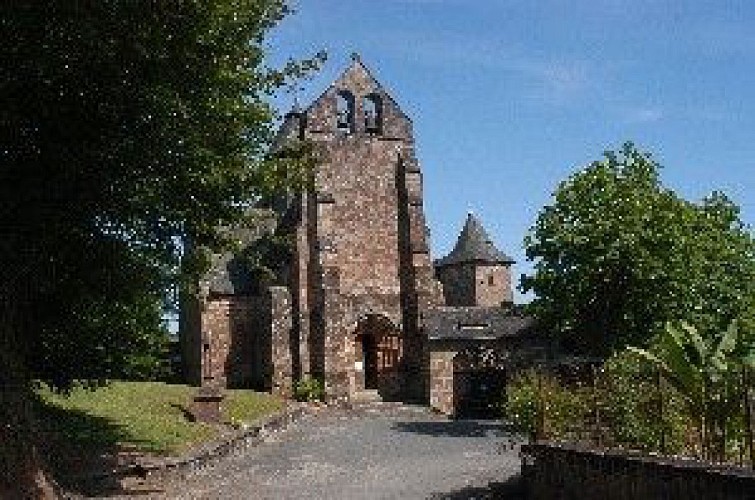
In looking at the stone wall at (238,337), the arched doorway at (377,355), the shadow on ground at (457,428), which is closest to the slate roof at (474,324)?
the arched doorway at (377,355)

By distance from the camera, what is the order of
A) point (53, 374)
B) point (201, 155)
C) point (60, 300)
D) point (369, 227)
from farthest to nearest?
point (369, 227)
point (53, 374)
point (60, 300)
point (201, 155)

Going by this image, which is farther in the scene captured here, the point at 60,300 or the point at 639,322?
the point at 639,322

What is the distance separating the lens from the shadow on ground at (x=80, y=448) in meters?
18.1

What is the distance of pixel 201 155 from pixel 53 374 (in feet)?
29.6

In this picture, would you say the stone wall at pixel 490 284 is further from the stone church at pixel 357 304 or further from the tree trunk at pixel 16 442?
the tree trunk at pixel 16 442

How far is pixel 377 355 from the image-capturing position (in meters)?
46.2

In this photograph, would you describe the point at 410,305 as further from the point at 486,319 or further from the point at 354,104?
the point at 354,104

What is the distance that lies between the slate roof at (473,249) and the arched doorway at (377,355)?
12.3 metres

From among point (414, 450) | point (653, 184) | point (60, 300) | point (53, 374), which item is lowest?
point (414, 450)

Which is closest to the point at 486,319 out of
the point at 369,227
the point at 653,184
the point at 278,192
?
the point at 369,227

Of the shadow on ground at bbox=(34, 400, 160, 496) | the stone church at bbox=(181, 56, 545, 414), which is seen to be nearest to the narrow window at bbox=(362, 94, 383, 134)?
the stone church at bbox=(181, 56, 545, 414)

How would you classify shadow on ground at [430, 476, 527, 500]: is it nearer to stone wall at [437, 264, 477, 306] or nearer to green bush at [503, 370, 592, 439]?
green bush at [503, 370, 592, 439]

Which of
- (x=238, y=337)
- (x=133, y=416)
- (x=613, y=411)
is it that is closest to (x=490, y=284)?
(x=238, y=337)

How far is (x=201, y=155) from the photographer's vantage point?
16.8 meters
